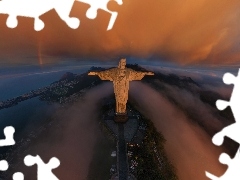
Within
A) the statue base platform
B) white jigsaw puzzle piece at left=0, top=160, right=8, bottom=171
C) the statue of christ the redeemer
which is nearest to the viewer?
white jigsaw puzzle piece at left=0, top=160, right=8, bottom=171

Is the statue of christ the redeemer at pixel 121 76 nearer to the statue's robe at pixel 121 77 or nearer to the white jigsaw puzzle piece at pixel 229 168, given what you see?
the statue's robe at pixel 121 77

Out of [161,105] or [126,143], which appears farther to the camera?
[161,105]

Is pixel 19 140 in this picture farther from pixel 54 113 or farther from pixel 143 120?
pixel 143 120

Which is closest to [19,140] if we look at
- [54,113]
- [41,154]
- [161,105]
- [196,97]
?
[41,154]

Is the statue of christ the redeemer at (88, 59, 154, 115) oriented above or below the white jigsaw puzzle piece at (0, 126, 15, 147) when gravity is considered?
above

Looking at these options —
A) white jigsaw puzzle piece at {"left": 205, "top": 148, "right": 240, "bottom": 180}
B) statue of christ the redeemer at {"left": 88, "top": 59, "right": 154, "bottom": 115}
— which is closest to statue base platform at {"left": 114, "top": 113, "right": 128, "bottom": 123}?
statue of christ the redeemer at {"left": 88, "top": 59, "right": 154, "bottom": 115}

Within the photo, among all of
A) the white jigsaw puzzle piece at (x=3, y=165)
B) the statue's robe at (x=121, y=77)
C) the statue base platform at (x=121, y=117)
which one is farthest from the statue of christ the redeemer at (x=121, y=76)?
the white jigsaw puzzle piece at (x=3, y=165)

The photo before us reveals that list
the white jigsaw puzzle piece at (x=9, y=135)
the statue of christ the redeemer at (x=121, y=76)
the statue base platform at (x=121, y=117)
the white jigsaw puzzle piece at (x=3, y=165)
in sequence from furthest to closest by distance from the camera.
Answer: the statue base platform at (x=121, y=117)
the statue of christ the redeemer at (x=121, y=76)
the white jigsaw puzzle piece at (x=3, y=165)
the white jigsaw puzzle piece at (x=9, y=135)

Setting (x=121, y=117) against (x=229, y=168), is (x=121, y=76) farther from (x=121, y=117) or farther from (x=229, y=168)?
(x=229, y=168)

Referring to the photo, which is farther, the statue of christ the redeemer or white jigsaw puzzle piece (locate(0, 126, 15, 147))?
the statue of christ the redeemer

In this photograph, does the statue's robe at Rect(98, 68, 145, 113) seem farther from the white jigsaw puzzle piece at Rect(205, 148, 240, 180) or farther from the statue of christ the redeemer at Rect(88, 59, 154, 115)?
the white jigsaw puzzle piece at Rect(205, 148, 240, 180)

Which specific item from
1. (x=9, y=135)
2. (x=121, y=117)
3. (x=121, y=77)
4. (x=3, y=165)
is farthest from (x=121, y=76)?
(x=3, y=165)
